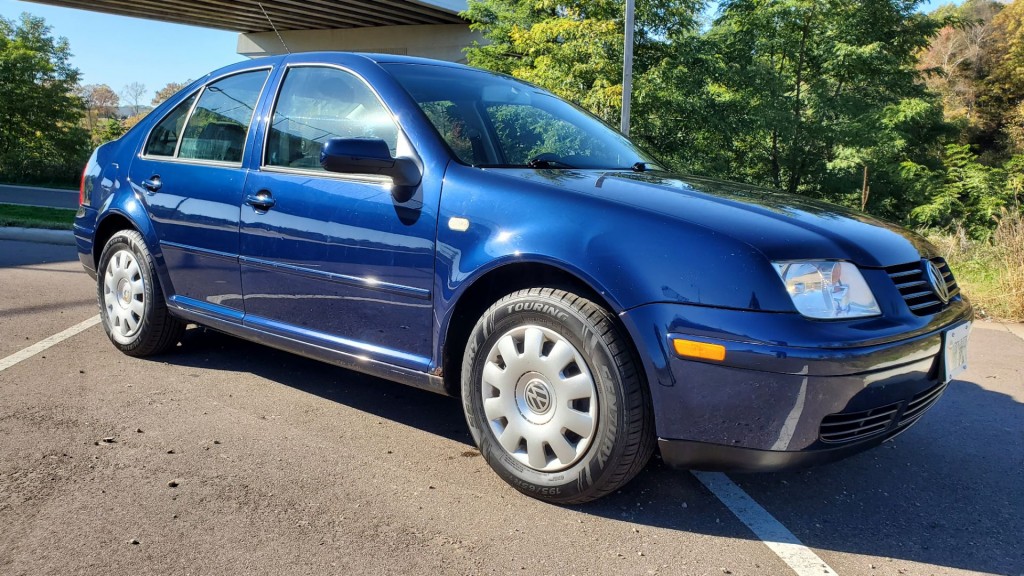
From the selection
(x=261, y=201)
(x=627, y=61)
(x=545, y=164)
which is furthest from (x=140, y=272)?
(x=627, y=61)

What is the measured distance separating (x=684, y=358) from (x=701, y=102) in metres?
13.2

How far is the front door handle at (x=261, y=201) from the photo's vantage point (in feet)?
11.2

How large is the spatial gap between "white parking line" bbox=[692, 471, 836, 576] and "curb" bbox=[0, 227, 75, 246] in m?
8.95

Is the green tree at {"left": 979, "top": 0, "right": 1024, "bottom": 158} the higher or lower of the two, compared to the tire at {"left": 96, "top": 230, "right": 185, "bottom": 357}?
higher

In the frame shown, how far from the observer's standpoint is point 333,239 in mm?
3172

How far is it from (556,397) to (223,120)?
241cm

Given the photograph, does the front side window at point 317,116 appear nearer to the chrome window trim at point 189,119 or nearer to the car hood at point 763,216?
the chrome window trim at point 189,119

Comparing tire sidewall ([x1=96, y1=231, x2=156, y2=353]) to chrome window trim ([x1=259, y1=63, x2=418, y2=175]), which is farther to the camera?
tire sidewall ([x1=96, y1=231, x2=156, y2=353])

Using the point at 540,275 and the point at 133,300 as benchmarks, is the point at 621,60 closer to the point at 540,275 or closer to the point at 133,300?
the point at 133,300

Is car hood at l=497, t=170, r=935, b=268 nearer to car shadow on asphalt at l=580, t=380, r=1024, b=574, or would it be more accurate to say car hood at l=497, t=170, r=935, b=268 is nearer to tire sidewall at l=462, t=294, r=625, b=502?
tire sidewall at l=462, t=294, r=625, b=502

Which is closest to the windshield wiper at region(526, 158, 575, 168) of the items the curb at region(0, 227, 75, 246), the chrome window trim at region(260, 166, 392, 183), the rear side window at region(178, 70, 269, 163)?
the chrome window trim at region(260, 166, 392, 183)

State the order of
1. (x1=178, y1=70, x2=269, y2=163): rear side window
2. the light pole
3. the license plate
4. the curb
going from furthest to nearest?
the curb
the light pole
(x1=178, y1=70, x2=269, y2=163): rear side window
the license plate

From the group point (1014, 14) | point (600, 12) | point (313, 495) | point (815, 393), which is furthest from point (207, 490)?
point (1014, 14)

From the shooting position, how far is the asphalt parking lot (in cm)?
235
